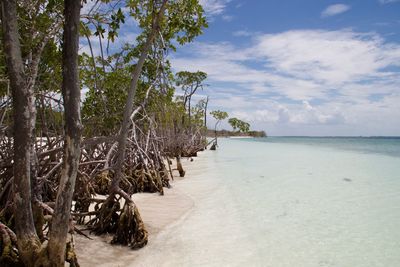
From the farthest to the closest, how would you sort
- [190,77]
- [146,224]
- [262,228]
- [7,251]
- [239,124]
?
[239,124] → [190,77] → [262,228] → [146,224] → [7,251]

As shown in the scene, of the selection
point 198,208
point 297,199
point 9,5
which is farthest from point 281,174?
point 9,5

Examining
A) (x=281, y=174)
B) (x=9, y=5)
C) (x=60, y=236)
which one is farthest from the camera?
(x=281, y=174)

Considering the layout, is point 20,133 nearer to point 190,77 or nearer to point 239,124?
point 190,77

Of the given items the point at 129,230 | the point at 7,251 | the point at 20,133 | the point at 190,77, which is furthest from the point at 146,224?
the point at 190,77

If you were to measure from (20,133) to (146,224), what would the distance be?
3.01 meters

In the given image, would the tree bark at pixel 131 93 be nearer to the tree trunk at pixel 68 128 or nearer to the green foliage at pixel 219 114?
the tree trunk at pixel 68 128

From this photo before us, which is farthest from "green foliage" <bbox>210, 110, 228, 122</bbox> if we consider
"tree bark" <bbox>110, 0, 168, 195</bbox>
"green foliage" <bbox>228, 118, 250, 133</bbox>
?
"tree bark" <bbox>110, 0, 168, 195</bbox>

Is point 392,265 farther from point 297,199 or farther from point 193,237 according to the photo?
point 297,199

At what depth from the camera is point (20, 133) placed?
2.58 m

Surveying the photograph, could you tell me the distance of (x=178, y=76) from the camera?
68.2 feet

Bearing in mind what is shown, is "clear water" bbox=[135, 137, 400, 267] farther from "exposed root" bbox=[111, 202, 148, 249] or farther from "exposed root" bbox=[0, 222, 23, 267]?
"exposed root" bbox=[0, 222, 23, 267]

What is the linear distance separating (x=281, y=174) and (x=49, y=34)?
10.4 metres

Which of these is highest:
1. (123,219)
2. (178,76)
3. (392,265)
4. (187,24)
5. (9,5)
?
(178,76)

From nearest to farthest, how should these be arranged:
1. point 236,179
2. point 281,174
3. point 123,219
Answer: point 123,219, point 236,179, point 281,174
